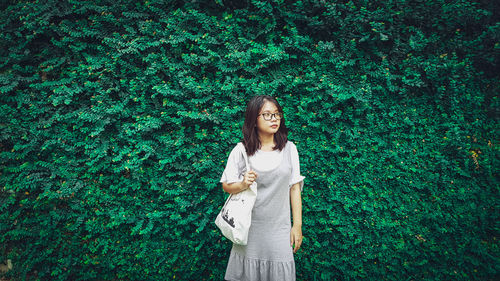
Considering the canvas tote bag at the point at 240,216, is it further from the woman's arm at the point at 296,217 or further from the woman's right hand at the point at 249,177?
the woman's arm at the point at 296,217

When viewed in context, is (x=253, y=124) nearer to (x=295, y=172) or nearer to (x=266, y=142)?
(x=266, y=142)

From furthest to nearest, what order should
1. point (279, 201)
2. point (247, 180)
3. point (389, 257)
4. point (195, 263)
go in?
point (195, 263) < point (389, 257) < point (279, 201) < point (247, 180)

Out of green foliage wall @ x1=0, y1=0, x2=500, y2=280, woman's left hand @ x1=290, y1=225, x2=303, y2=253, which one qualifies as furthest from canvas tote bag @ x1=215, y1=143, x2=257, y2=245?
green foliage wall @ x1=0, y1=0, x2=500, y2=280

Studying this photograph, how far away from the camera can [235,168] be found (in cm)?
205

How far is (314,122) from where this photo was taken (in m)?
3.05

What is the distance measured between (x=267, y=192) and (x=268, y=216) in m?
0.23

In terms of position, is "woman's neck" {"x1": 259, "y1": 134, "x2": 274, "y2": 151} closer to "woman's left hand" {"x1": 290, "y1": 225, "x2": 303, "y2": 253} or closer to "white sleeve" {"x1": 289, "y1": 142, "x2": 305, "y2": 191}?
"white sleeve" {"x1": 289, "y1": 142, "x2": 305, "y2": 191}

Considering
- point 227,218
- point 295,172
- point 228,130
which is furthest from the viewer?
point 228,130

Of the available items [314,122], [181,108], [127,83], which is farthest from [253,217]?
[127,83]

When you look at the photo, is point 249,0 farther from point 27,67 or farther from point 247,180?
point 27,67

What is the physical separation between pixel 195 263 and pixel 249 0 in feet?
12.4

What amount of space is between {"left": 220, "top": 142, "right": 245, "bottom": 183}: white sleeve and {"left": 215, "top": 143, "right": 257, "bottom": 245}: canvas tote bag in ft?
0.25

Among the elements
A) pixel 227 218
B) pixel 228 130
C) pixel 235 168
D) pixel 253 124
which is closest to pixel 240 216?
pixel 227 218

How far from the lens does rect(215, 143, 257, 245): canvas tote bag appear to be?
6.35 ft
